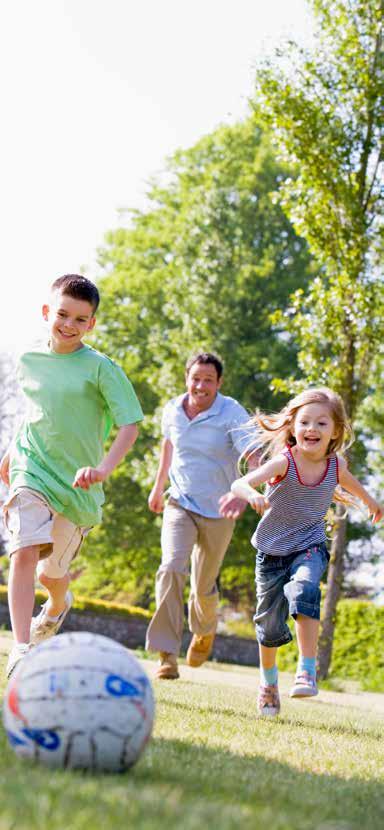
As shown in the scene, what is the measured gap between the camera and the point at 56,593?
689 centimetres

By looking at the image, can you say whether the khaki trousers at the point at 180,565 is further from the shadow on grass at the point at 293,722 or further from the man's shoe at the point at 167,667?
the shadow on grass at the point at 293,722

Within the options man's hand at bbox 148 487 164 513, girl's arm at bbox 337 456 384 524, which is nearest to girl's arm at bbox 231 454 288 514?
girl's arm at bbox 337 456 384 524

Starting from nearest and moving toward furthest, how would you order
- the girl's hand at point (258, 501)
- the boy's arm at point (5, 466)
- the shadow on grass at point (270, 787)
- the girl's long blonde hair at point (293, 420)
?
the shadow on grass at point (270, 787) → the girl's hand at point (258, 501) → the girl's long blonde hair at point (293, 420) → the boy's arm at point (5, 466)

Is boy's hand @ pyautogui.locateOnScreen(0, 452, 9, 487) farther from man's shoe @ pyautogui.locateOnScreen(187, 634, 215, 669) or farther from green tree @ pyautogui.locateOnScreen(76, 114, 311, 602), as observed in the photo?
green tree @ pyautogui.locateOnScreen(76, 114, 311, 602)

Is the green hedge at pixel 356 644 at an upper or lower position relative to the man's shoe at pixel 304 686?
lower

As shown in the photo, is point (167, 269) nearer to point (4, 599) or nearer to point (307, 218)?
point (4, 599)

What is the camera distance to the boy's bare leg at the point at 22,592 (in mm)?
5824

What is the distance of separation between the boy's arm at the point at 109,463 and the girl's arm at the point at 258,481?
661 mm

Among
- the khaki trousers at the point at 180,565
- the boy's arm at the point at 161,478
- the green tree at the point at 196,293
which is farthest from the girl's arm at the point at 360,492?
the green tree at the point at 196,293

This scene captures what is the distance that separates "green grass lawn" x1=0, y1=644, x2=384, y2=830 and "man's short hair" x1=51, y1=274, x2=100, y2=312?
2.41 metres

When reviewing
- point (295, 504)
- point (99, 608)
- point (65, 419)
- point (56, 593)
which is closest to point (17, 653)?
point (56, 593)

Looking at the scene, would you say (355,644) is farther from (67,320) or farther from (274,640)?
(67,320)

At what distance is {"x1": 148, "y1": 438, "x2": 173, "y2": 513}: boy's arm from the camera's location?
29.7 ft

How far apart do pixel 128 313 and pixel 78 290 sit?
27.3 metres
